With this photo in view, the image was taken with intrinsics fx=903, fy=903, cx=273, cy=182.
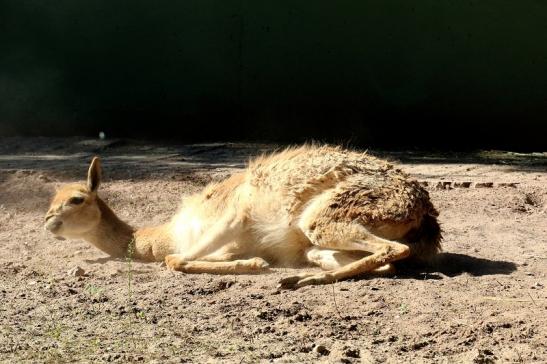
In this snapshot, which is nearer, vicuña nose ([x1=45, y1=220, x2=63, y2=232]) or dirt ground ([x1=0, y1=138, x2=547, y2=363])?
dirt ground ([x1=0, y1=138, x2=547, y2=363])

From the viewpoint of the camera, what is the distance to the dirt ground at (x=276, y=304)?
4406 mm

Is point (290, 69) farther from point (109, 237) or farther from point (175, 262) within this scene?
point (175, 262)

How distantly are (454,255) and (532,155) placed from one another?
5.70 m

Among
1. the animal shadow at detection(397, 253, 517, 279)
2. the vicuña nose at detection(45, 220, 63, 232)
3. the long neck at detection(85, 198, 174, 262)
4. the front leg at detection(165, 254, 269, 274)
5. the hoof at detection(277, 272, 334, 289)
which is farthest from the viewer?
the long neck at detection(85, 198, 174, 262)

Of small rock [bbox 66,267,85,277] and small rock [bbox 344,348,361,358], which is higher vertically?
small rock [bbox 344,348,361,358]

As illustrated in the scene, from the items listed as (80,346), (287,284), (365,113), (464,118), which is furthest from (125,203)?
(464,118)

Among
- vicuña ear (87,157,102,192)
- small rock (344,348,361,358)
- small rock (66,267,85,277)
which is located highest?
vicuña ear (87,157,102,192)

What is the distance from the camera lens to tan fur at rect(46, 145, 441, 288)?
5844mm

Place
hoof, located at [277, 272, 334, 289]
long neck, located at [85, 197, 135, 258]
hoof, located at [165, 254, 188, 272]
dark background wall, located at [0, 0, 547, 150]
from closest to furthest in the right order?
hoof, located at [277, 272, 334, 289], hoof, located at [165, 254, 188, 272], long neck, located at [85, 197, 135, 258], dark background wall, located at [0, 0, 547, 150]

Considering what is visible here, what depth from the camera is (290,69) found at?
12.3 m

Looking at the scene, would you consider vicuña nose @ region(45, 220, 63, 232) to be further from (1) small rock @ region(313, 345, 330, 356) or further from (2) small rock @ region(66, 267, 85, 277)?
(1) small rock @ region(313, 345, 330, 356)

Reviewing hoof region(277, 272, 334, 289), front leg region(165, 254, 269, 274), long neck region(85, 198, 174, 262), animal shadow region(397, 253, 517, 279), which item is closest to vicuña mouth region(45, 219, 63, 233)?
long neck region(85, 198, 174, 262)

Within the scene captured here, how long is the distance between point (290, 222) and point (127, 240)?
140 centimetres

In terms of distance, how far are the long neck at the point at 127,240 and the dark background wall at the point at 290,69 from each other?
552 centimetres
